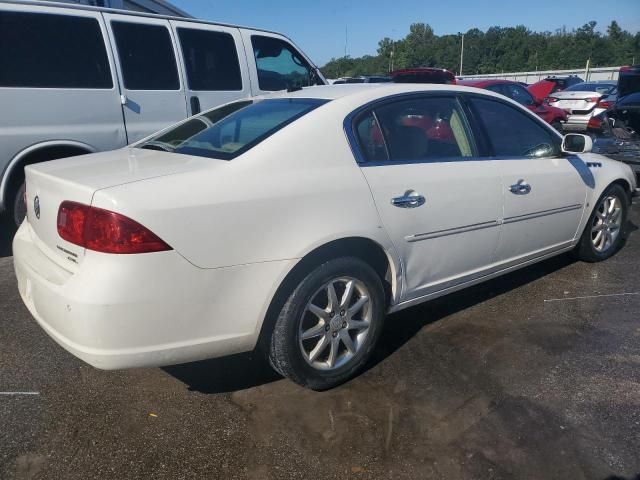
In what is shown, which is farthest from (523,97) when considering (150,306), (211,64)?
(150,306)

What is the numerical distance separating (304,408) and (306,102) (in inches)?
65.8

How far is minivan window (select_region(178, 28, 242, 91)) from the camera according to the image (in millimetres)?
5879

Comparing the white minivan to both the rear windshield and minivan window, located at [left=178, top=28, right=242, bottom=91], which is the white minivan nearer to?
minivan window, located at [left=178, top=28, right=242, bottom=91]

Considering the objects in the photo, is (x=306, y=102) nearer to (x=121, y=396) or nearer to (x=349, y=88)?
(x=349, y=88)

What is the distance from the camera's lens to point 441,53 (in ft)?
291

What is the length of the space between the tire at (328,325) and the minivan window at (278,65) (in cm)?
430

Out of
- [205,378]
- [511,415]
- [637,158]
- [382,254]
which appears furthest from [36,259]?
[637,158]

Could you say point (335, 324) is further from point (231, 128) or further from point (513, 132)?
point (513, 132)

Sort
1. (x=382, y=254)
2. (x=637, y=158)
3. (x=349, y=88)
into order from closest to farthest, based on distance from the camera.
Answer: (x=382, y=254)
(x=349, y=88)
(x=637, y=158)

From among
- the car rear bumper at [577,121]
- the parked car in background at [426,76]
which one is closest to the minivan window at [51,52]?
the parked car in background at [426,76]

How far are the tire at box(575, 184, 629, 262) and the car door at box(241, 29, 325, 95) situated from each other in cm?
345

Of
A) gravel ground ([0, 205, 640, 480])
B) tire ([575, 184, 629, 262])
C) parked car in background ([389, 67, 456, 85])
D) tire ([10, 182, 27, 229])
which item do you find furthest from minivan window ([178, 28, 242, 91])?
parked car in background ([389, 67, 456, 85])

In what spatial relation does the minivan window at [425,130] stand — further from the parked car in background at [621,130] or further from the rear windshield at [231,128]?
the parked car in background at [621,130]

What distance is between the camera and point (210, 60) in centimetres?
611
